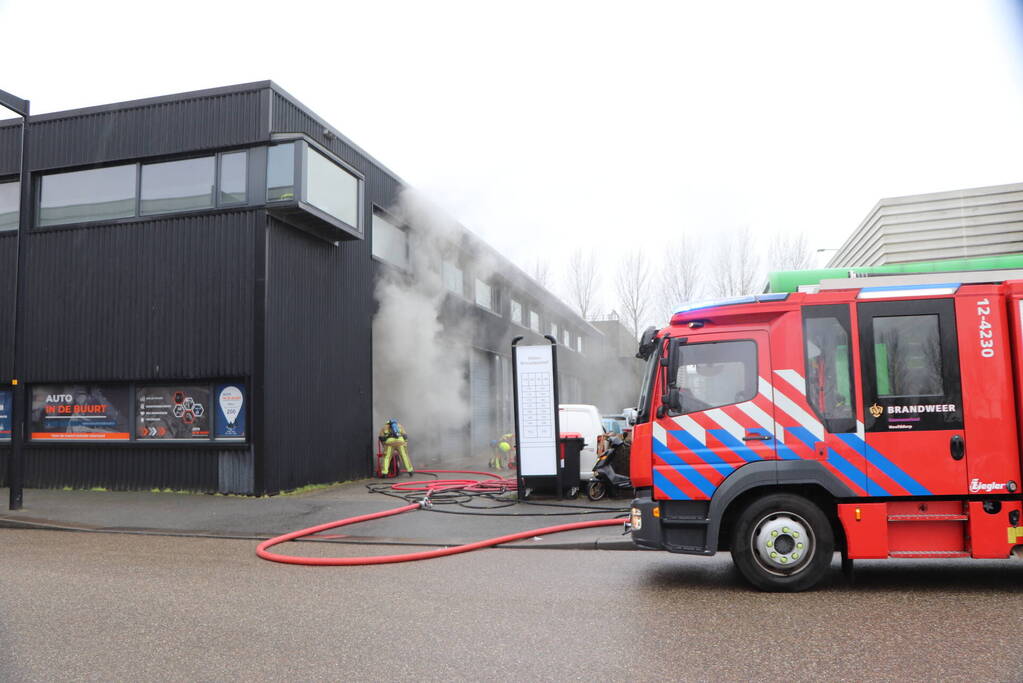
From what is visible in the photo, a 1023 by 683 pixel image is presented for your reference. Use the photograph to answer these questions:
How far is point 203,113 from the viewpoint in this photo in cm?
1416

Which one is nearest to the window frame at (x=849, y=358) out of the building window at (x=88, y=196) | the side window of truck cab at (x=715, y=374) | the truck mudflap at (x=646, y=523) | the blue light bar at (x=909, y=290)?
the blue light bar at (x=909, y=290)

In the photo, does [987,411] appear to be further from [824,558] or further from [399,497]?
[399,497]

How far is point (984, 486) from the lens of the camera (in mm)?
6316

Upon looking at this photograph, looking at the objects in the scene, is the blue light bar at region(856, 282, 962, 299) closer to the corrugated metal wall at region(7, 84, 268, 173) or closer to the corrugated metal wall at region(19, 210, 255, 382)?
the corrugated metal wall at region(19, 210, 255, 382)

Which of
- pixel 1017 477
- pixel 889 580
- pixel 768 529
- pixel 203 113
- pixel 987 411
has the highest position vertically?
pixel 203 113

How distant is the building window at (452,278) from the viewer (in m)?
21.8

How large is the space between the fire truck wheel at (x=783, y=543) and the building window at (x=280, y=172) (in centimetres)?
1005

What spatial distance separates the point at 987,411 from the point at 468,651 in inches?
183

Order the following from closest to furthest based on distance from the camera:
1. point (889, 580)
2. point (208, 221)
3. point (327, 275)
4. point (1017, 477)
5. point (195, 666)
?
point (195, 666) → point (1017, 477) → point (889, 580) → point (208, 221) → point (327, 275)

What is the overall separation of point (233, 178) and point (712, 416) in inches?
415

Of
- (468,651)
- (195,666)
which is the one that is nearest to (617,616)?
(468,651)

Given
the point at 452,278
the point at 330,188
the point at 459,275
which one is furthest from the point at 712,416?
the point at 459,275

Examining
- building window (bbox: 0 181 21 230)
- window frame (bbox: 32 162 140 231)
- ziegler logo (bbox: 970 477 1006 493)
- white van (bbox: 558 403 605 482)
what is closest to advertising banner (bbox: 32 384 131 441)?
window frame (bbox: 32 162 140 231)

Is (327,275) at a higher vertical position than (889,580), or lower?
higher
